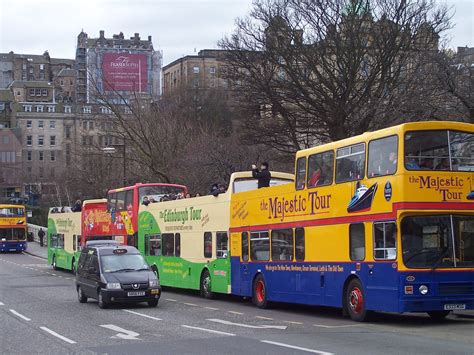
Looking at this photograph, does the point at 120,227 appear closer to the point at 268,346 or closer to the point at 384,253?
the point at 384,253

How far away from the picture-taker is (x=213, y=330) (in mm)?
16984

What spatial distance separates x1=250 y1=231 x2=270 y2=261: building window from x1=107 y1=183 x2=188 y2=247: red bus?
393 inches

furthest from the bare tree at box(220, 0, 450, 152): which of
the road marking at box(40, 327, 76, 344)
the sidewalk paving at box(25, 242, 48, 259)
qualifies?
the sidewalk paving at box(25, 242, 48, 259)

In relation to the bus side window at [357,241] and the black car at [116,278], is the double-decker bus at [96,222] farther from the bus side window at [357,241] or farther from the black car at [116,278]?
the bus side window at [357,241]

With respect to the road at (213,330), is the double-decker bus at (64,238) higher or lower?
higher

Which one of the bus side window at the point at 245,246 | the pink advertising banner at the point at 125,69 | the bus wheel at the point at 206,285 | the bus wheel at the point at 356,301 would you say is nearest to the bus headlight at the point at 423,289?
the bus wheel at the point at 356,301

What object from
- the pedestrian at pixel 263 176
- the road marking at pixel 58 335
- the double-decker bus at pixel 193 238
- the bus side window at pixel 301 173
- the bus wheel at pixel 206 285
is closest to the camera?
the road marking at pixel 58 335

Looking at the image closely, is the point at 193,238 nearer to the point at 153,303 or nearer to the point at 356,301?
the point at 153,303

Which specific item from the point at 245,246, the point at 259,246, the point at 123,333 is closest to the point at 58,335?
the point at 123,333

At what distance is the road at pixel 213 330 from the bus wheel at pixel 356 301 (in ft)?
0.79

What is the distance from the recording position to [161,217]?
107ft

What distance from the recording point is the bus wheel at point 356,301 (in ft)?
59.3

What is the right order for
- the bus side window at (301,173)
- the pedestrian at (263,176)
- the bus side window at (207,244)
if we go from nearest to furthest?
the bus side window at (301,173)
the pedestrian at (263,176)
the bus side window at (207,244)

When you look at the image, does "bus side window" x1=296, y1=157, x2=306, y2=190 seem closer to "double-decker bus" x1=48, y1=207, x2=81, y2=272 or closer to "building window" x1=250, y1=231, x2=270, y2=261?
"building window" x1=250, y1=231, x2=270, y2=261
